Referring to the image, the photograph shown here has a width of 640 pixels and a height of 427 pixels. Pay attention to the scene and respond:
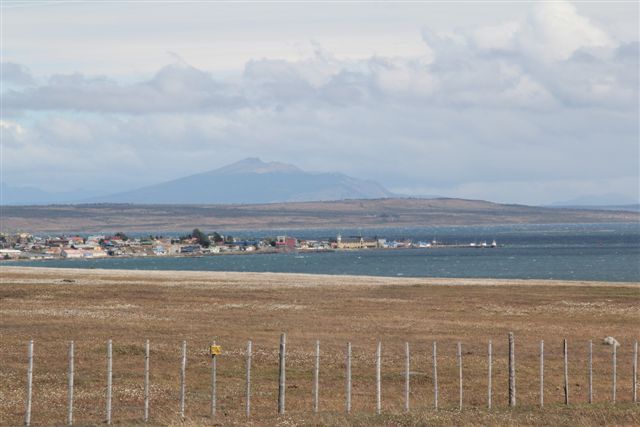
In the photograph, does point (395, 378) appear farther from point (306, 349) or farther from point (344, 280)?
point (344, 280)

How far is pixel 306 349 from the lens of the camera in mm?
48375

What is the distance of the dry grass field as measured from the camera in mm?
31953

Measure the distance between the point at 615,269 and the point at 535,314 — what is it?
106m

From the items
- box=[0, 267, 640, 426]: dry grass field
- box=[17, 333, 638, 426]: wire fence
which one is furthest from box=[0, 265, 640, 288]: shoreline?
box=[17, 333, 638, 426]: wire fence

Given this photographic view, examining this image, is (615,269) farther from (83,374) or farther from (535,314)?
(83,374)

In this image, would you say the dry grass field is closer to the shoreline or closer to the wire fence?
the wire fence

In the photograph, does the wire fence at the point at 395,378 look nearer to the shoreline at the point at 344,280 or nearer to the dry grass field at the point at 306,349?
the dry grass field at the point at 306,349

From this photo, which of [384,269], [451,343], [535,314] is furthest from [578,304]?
[384,269]

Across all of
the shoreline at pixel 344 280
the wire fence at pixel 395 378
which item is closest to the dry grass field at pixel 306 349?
the wire fence at pixel 395 378

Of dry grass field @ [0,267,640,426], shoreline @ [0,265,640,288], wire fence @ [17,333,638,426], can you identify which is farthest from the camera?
shoreline @ [0,265,640,288]

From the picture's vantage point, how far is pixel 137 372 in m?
40.7

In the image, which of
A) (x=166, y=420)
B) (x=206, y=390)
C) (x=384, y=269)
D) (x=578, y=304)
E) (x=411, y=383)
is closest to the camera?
(x=166, y=420)

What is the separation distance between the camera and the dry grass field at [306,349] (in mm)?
31953

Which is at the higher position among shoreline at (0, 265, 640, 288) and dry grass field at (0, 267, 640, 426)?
dry grass field at (0, 267, 640, 426)
